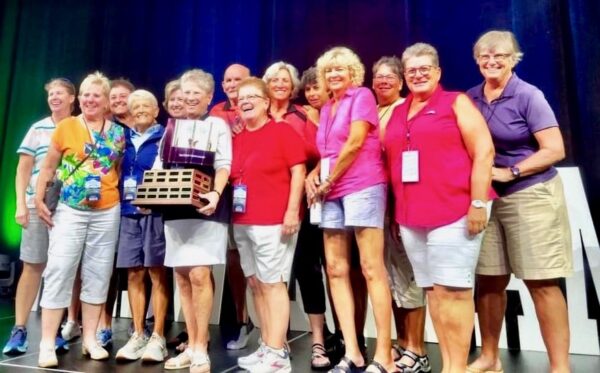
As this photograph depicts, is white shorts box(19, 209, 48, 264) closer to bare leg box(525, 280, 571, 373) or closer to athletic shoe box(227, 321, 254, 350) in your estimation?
athletic shoe box(227, 321, 254, 350)

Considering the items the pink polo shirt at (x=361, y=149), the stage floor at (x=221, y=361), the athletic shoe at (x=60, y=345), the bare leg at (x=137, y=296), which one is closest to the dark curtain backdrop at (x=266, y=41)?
the stage floor at (x=221, y=361)

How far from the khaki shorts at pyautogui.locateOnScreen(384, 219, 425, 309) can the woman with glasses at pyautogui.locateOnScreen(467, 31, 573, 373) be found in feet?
0.91

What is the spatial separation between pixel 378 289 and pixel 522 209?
24.5 inches

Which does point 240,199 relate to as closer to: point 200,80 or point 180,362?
point 200,80

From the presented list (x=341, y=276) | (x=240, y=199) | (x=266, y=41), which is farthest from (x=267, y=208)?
(x=266, y=41)

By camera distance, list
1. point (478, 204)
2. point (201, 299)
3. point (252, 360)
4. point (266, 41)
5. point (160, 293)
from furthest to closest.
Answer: point (266, 41)
point (160, 293)
point (252, 360)
point (201, 299)
point (478, 204)

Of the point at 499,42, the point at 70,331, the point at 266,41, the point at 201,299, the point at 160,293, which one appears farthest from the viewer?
the point at 266,41

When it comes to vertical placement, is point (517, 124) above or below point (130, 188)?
above

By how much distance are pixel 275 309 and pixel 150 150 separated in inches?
39.9

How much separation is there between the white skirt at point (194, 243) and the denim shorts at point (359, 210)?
18.1 inches

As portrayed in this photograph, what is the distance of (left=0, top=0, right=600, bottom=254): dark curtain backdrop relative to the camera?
276 centimetres

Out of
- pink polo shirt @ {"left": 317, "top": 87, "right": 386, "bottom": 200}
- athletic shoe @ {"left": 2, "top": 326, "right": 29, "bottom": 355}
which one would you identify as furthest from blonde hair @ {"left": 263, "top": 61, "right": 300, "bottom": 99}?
athletic shoe @ {"left": 2, "top": 326, "right": 29, "bottom": 355}

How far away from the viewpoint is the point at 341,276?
2010mm

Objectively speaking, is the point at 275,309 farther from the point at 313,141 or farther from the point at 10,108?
the point at 10,108
